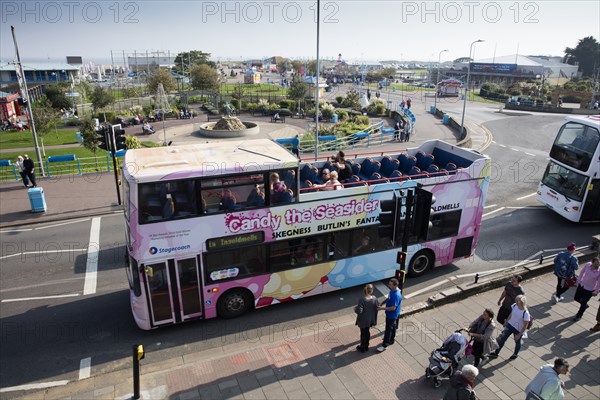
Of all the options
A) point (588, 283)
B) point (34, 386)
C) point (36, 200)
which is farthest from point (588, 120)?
point (36, 200)

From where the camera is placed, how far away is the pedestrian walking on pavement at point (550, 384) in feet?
20.9

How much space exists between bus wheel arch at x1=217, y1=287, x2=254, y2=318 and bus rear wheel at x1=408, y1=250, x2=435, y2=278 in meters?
4.99

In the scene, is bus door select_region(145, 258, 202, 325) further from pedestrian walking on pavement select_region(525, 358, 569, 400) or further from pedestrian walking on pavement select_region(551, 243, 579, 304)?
pedestrian walking on pavement select_region(551, 243, 579, 304)

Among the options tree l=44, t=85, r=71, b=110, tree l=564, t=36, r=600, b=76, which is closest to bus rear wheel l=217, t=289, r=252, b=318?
tree l=44, t=85, r=71, b=110

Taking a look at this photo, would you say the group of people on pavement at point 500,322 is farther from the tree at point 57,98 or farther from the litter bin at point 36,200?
the tree at point 57,98

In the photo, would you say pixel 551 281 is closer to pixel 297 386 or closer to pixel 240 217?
pixel 297 386

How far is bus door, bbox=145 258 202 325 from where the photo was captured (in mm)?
9148

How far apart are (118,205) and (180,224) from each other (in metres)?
11.4

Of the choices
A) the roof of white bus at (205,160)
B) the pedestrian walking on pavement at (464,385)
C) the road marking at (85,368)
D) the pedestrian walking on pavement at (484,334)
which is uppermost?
the roof of white bus at (205,160)

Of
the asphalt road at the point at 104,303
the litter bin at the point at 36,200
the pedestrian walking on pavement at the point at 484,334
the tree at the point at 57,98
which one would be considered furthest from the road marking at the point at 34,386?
the tree at the point at 57,98

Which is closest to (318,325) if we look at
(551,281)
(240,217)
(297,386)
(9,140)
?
(297,386)

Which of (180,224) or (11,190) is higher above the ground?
(180,224)

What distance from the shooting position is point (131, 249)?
895 cm

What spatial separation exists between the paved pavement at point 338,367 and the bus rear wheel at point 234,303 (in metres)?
0.86
